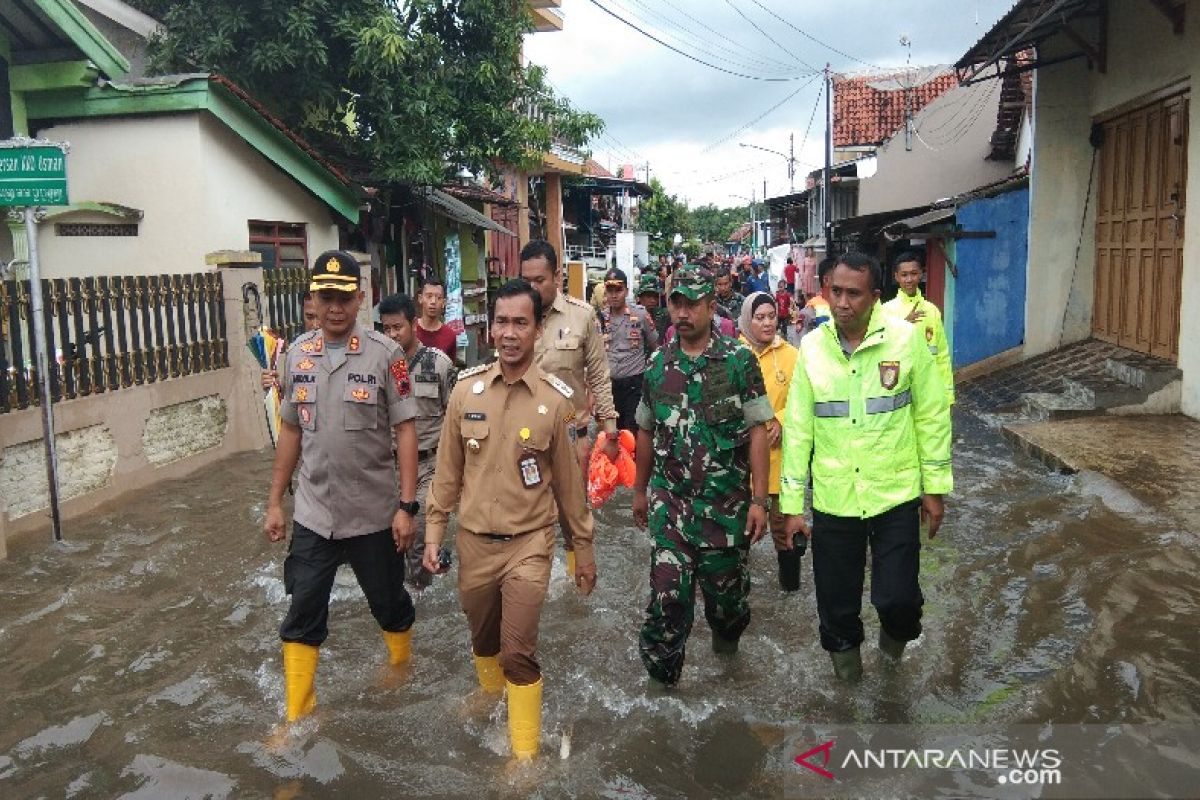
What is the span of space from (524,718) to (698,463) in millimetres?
1320

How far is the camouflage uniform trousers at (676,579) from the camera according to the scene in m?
4.55

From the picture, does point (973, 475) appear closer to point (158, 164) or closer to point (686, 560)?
point (686, 560)

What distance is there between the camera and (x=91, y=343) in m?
8.45

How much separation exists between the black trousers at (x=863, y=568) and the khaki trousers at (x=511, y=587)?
49.4 inches

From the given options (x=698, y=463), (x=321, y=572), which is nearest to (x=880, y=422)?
(x=698, y=463)

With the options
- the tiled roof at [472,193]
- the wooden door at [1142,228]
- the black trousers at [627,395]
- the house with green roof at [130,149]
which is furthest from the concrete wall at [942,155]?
the house with green roof at [130,149]

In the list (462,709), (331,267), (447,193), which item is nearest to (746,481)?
(462,709)

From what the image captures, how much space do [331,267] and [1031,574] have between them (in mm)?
4682

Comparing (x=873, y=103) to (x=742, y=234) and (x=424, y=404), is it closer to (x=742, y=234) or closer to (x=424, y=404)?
(x=424, y=404)

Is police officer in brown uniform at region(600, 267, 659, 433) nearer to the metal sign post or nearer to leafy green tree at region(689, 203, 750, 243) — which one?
the metal sign post

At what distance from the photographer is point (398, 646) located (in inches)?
204

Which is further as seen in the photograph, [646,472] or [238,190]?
[238,190]

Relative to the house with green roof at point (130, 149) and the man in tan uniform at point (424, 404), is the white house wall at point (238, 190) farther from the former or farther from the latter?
the man in tan uniform at point (424, 404)

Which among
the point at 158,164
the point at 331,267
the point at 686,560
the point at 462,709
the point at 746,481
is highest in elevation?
the point at 158,164
